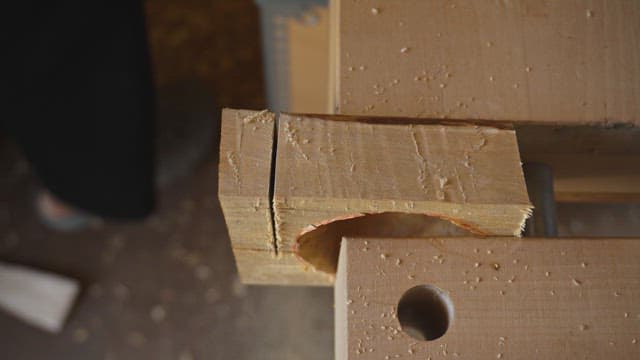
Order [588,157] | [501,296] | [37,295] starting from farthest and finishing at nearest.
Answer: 1. [37,295]
2. [588,157]
3. [501,296]

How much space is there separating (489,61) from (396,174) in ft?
0.48

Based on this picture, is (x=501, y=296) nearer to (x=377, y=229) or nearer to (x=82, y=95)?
(x=377, y=229)

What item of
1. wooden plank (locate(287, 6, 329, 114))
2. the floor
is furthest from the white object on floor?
wooden plank (locate(287, 6, 329, 114))

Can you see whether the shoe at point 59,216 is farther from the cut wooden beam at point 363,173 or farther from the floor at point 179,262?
the cut wooden beam at point 363,173

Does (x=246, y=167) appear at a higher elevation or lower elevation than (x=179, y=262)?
higher

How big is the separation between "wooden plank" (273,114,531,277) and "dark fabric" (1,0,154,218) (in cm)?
60

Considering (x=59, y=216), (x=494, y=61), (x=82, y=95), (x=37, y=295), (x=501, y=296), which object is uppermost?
(x=494, y=61)

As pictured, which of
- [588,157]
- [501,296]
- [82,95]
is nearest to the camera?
[501,296]

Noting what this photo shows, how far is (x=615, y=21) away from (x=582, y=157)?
13 centimetres

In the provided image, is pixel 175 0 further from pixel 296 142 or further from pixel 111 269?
pixel 296 142

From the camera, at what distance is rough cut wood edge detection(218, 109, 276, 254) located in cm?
48

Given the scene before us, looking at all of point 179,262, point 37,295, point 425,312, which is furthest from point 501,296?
point 37,295

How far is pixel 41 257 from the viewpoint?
55.4 inches

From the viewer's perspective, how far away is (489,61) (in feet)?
1.79
